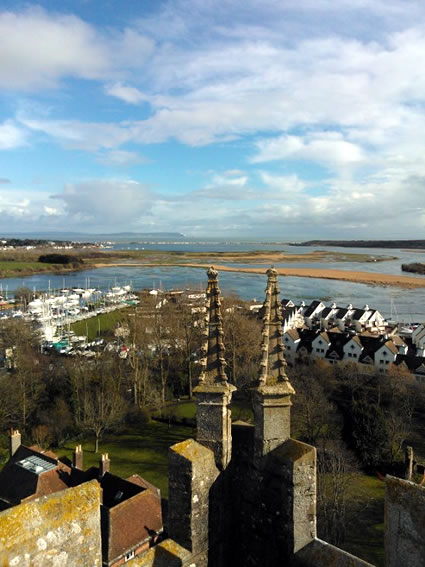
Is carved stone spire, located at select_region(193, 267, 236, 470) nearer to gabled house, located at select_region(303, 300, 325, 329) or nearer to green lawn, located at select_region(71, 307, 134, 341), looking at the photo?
green lawn, located at select_region(71, 307, 134, 341)

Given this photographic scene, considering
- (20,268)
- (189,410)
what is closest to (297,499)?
(189,410)

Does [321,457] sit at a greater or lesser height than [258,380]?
lesser

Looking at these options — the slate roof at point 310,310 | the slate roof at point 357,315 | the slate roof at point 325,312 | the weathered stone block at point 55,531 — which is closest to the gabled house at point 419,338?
the slate roof at point 357,315

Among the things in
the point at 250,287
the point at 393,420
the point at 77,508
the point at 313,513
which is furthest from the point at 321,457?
the point at 250,287

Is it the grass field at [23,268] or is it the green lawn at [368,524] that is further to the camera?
the grass field at [23,268]

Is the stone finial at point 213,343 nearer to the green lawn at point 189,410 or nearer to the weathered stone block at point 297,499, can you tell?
the weathered stone block at point 297,499

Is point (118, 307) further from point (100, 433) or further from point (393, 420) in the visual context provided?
point (393, 420)

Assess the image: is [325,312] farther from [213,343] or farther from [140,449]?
[213,343]
